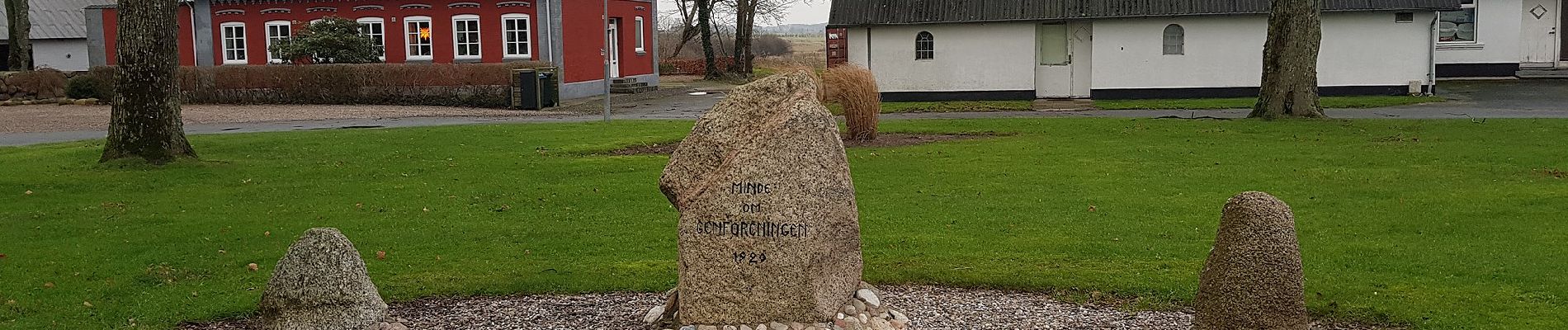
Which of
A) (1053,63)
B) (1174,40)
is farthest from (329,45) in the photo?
(1174,40)

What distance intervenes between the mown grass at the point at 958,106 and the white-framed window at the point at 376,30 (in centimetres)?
1397

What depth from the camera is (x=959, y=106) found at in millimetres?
29703

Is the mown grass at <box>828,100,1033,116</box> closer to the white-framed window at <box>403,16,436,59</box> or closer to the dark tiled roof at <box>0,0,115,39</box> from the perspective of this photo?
the white-framed window at <box>403,16,436,59</box>

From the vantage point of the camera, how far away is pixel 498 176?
14.2 metres

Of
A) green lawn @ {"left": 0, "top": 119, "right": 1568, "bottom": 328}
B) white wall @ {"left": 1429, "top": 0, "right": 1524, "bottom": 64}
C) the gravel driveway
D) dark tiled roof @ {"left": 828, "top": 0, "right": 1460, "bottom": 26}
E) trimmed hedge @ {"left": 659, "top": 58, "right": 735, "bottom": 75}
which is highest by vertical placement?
dark tiled roof @ {"left": 828, "top": 0, "right": 1460, "bottom": 26}

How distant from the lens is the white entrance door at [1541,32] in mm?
36906

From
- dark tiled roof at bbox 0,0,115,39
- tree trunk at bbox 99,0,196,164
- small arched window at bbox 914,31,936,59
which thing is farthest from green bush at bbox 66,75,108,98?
tree trunk at bbox 99,0,196,164

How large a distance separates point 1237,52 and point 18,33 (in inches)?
1331

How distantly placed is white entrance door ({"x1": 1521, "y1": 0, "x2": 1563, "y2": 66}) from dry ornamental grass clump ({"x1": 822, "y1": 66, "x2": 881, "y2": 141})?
86.6 feet

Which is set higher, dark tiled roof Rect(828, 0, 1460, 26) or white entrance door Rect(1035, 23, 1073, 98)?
dark tiled roof Rect(828, 0, 1460, 26)

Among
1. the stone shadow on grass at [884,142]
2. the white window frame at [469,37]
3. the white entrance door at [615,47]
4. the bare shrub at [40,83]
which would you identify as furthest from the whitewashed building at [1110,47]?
the bare shrub at [40,83]

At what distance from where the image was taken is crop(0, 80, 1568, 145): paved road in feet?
74.5

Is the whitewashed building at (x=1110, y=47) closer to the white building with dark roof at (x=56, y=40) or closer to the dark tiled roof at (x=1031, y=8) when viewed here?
the dark tiled roof at (x=1031, y=8)

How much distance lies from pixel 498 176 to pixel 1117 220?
661cm
